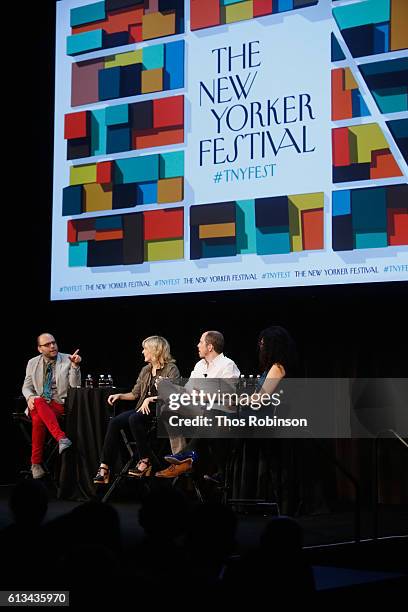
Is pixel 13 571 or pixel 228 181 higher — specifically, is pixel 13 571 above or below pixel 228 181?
below

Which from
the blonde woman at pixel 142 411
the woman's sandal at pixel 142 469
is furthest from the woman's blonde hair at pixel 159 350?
the woman's sandal at pixel 142 469

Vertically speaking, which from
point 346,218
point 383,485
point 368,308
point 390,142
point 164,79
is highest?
point 164,79

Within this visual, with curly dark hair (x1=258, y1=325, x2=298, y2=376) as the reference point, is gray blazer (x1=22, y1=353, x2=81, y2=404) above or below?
below

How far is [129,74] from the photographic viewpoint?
21.5 feet

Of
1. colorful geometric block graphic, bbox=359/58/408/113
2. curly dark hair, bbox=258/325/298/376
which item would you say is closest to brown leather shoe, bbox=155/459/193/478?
curly dark hair, bbox=258/325/298/376

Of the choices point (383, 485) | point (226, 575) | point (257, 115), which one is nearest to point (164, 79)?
point (257, 115)

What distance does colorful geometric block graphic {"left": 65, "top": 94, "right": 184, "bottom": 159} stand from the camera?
6316 millimetres

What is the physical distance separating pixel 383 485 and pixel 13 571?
435 centimetres

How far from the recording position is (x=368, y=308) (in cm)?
584

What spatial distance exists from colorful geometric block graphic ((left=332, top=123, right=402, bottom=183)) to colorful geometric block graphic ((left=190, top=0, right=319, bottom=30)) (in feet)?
2.96

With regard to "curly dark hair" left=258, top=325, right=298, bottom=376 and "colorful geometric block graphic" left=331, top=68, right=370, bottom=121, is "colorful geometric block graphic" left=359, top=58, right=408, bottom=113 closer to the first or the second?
"colorful geometric block graphic" left=331, top=68, right=370, bottom=121

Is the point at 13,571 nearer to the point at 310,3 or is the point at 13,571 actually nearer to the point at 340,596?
the point at 340,596

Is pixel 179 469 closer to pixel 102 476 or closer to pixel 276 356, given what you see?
pixel 102 476

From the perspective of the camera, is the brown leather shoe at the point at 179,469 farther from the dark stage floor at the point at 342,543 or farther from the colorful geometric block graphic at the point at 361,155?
the colorful geometric block graphic at the point at 361,155
